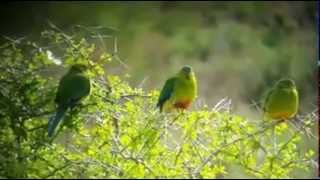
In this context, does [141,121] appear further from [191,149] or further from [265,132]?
[265,132]

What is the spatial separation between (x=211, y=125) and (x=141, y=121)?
19 cm

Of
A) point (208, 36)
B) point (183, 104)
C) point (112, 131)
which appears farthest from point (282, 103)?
point (208, 36)

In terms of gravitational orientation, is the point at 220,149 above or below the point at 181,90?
below

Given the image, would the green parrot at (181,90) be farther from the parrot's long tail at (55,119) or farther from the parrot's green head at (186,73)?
the parrot's long tail at (55,119)

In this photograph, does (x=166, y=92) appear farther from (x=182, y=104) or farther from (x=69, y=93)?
(x=69, y=93)

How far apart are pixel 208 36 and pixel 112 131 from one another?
4903 mm

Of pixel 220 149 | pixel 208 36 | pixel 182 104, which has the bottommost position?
pixel 220 149

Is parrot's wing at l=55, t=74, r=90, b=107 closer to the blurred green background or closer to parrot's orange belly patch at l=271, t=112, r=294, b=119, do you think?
parrot's orange belly patch at l=271, t=112, r=294, b=119

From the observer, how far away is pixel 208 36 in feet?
22.2

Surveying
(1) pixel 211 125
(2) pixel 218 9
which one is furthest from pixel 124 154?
(2) pixel 218 9

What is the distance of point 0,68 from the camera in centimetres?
181

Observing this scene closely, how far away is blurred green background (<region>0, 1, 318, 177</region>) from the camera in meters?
5.89

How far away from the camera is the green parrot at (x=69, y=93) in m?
1.70

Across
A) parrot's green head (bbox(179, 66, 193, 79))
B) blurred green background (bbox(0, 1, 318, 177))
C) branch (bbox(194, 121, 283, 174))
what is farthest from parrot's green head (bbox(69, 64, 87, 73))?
blurred green background (bbox(0, 1, 318, 177))
